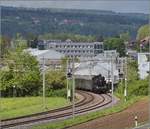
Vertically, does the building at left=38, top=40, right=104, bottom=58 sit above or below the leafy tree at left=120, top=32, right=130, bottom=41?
below

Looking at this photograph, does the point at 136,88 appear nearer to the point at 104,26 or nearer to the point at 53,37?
the point at 53,37

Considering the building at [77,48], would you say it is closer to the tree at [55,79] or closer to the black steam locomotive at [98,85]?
the tree at [55,79]

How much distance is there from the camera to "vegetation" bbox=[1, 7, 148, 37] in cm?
11400

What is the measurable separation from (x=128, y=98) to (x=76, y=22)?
362 ft

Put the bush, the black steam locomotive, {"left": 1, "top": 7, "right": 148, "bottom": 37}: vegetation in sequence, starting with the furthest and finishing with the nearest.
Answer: {"left": 1, "top": 7, "right": 148, "bottom": 37}: vegetation
the black steam locomotive
the bush

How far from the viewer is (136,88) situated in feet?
122

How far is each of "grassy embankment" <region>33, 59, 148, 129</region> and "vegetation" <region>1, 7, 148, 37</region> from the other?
202 feet

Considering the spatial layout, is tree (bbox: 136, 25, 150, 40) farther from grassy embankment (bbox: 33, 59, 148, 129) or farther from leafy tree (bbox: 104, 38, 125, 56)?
grassy embankment (bbox: 33, 59, 148, 129)

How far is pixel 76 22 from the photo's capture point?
471 feet

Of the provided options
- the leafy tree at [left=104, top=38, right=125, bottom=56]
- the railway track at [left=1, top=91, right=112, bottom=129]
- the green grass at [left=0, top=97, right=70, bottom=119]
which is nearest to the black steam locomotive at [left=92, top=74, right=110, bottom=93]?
the green grass at [left=0, top=97, right=70, bottom=119]

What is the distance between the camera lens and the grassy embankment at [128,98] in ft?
65.2

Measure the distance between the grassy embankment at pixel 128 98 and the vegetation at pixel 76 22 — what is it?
202 feet

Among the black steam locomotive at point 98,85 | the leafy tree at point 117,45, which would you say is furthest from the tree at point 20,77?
the leafy tree at point 117,45

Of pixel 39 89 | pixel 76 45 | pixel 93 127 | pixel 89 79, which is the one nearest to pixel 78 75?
pixel 89 79
